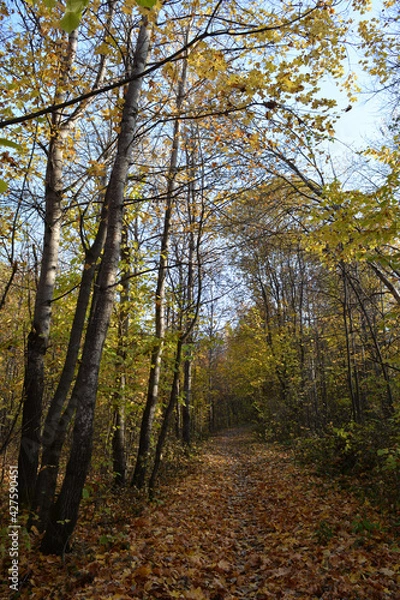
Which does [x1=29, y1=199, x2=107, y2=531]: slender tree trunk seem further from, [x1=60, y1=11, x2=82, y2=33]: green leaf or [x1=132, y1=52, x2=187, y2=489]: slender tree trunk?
[x1=60, y1=11, x2=82, y2=33]: green leaf

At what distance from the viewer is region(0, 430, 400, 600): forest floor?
3.52 meters

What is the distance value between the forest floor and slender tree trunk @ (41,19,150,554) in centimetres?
40

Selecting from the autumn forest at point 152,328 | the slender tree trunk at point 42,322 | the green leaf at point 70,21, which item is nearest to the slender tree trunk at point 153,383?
the autumn forest at point 152,328

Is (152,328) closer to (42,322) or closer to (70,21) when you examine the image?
(42,322)

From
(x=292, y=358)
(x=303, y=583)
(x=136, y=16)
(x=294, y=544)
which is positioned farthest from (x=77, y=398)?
(x=292, y=358)

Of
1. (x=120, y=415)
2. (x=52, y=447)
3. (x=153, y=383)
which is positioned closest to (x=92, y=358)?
(x=52, y=447)

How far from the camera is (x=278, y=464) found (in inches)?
424

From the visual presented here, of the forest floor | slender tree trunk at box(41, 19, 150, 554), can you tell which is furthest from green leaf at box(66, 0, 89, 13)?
the forest floor

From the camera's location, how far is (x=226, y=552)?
4.68 metres

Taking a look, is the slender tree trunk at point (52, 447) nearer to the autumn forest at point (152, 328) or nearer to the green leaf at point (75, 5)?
the autumn forest at point (152, 328)

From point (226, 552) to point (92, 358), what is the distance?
3.13 meters

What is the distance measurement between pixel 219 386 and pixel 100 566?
38295 mm

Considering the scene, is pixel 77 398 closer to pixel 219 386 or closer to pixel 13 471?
pixel 13 471

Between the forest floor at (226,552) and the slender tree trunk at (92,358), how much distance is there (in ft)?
1.32
